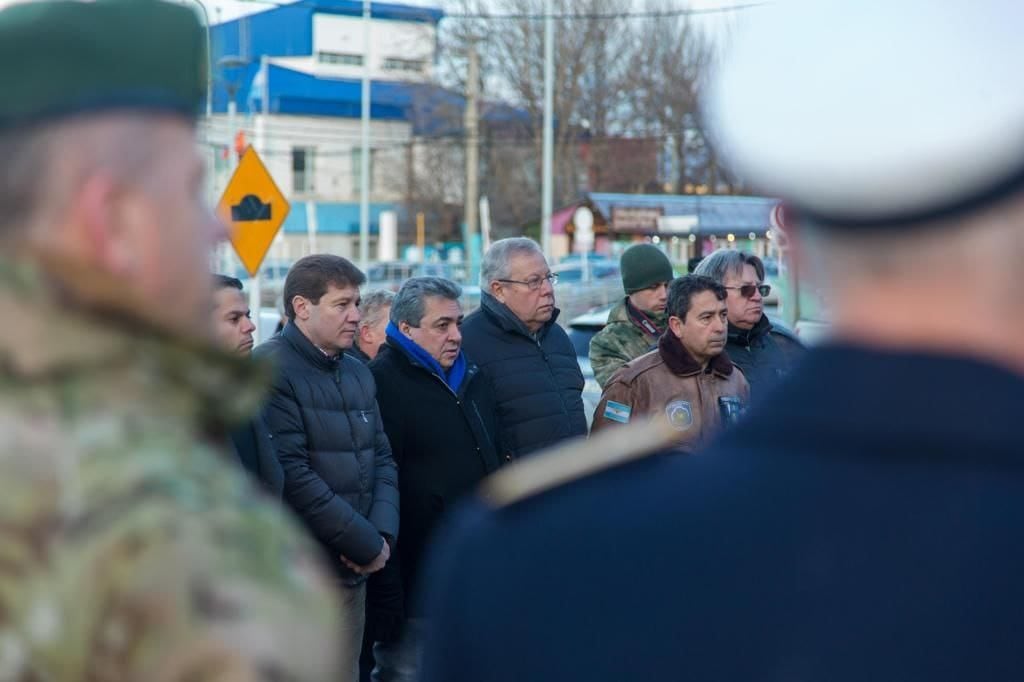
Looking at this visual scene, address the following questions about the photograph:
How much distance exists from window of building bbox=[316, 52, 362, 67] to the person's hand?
65.7 metres

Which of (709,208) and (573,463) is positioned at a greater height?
(709,208)

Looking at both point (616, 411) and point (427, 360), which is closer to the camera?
point (616, 411)

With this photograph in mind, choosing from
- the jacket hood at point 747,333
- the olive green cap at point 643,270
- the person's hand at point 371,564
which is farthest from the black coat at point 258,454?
the olive green cap at point 643,270

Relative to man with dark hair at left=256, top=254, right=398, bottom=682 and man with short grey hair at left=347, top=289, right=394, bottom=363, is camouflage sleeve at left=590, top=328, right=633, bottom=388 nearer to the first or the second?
man with short grey hair at left=347, top=289, right=394, bottom=363

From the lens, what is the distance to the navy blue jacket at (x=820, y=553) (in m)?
1.03

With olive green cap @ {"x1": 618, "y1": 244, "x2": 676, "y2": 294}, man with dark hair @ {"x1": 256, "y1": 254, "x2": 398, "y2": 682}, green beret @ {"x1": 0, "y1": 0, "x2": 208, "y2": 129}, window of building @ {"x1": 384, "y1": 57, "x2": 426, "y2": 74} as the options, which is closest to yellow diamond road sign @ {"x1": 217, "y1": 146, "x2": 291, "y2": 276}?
olive green cap @ {"x1": 618, "y1": 244, "x2": 676, "y2": 294}

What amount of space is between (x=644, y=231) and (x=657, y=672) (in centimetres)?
3601

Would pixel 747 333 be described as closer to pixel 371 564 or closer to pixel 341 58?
pixel 371 564

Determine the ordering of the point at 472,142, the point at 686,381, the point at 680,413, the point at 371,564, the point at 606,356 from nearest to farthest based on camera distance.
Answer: the point at 371,564 → the point at 680,413 → the point at 686,381 → the point at 606,356 → the point at 472,142

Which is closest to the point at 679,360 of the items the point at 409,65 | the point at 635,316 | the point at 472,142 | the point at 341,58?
the point at 635,316

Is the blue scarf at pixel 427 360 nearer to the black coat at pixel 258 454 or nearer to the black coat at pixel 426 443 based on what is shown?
the black coat at pixel 426 443

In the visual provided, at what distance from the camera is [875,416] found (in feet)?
3.43

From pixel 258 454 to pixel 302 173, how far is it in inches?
2550

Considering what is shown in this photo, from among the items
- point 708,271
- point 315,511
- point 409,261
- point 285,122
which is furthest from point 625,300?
point 285,122
